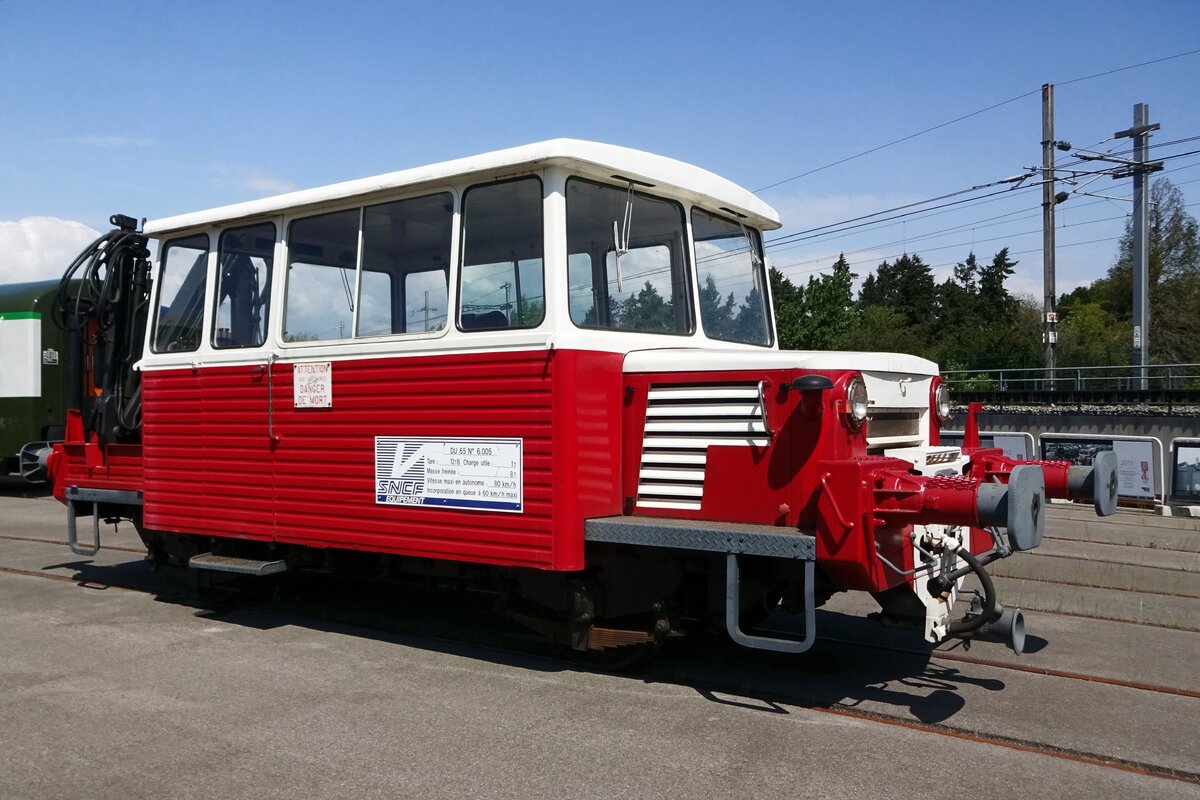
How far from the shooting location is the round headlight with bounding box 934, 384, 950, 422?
6328 mm

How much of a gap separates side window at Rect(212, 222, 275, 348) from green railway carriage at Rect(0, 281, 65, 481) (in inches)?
468

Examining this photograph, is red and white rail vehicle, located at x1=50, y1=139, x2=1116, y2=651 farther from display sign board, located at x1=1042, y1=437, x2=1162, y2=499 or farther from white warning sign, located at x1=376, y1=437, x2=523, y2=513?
display sign board, located at x1=1042, y1=437, x2=1162, y2=499

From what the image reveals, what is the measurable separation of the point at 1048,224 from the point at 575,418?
2190cm

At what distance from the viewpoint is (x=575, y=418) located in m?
5.63

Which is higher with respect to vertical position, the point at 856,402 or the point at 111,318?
the point at 111,318

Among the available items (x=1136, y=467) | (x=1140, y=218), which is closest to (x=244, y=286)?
(x=1136, y=467)

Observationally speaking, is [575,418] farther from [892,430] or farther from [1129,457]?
[1129,457]

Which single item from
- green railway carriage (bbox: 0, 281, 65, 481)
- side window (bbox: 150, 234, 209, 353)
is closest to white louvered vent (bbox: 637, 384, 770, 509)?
side window (bbox: 150, 234, 209, 353)

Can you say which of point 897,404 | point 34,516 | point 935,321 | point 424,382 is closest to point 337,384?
point 424,382

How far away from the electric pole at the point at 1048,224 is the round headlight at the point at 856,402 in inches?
772

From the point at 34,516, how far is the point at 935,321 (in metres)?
61.2

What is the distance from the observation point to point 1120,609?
796 centimetres

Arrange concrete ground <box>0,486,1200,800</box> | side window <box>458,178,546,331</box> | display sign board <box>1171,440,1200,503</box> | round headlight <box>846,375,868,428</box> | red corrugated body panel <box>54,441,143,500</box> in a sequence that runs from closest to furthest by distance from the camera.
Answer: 1. concrete ground <box>0,486,1200,800</box>
2. round headlight <box>846,375,868,428</box>
3. side window <box>458,178,546,331</box>
4. red corrugated body panel <box>54,441,143,500</box>
5. display sign board <box>1171,440,1200,503</box>

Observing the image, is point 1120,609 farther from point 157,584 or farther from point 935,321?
point 935,321
